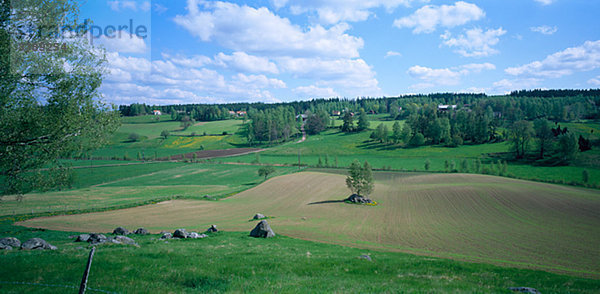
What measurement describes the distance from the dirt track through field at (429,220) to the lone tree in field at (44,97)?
16618 millimetres

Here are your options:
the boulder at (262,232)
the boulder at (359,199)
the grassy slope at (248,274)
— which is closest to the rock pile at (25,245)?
the grassy slope at (248,274)

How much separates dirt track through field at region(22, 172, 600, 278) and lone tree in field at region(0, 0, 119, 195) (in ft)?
54.5

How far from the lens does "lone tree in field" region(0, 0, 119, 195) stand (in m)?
14.0

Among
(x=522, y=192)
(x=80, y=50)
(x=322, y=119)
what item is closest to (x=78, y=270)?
(x=80, y=50)

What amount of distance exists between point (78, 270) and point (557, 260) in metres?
31.7

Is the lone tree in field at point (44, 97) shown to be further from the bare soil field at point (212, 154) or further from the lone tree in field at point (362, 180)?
the bare soil field at point (212, 154)

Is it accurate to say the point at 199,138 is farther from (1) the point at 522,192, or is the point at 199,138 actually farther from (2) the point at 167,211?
(1) the point at 522,192

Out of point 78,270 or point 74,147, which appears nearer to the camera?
point 78,270

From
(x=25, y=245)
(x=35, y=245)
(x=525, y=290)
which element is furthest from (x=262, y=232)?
(x=525, y=290)

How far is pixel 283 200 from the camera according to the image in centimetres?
5416

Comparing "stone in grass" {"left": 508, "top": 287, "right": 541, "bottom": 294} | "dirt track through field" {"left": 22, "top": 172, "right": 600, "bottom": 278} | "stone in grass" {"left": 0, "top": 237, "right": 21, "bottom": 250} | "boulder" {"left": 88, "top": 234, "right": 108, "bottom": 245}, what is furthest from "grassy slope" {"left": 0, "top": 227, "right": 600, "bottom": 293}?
"dirt track through field" {"left": 22, "top": 172, "right": 600, "bottom": 278}

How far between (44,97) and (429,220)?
133 feet

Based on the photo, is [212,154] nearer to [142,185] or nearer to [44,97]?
[142,185]

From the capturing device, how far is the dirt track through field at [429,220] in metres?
25.8
